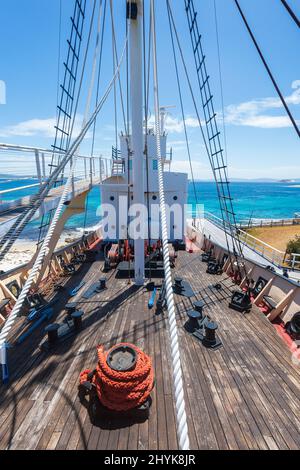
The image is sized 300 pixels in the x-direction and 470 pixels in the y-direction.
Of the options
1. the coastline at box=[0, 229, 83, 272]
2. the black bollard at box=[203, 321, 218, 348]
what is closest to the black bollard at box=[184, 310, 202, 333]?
the black bollard at box=[203, 321, 218, 348]

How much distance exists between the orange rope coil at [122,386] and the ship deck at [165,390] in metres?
0.25

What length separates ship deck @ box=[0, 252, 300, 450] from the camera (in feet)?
9.59

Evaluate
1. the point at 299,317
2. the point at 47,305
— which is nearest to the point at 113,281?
the point at 47,305

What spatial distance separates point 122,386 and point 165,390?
3.00 feet

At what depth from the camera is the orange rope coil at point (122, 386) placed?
314cm

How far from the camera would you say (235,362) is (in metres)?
4.25

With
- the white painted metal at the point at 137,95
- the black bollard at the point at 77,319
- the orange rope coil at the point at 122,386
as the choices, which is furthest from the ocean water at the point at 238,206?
the orange rope coil at the point at 122,386

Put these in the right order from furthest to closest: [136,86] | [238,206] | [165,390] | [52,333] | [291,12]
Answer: [238,206] → [136,86] → [52,333] → [165,390] → [291,12]

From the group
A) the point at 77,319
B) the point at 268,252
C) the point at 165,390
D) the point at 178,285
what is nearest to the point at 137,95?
the point at 178,285

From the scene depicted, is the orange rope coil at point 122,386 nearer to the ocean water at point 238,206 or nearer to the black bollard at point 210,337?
the black bollard at point 210,337

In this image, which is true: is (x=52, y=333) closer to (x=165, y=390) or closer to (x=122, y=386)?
(x=122, y=386)

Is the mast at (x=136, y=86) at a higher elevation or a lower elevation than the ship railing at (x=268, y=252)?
higher

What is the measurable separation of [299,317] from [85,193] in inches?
280

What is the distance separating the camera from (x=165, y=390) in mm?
3635
